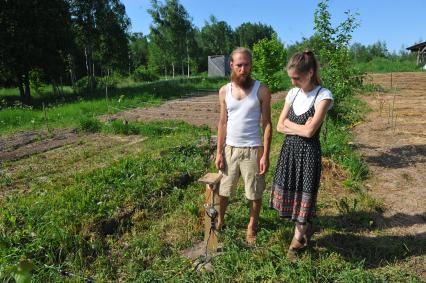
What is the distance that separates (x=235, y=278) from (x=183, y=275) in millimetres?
414

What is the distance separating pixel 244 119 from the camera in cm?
316

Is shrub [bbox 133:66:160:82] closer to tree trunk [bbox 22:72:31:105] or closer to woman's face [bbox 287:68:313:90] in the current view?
tree trunk [bbox 22:72:31:105]

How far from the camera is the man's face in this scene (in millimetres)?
3033

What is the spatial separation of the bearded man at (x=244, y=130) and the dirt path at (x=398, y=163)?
5.33ft

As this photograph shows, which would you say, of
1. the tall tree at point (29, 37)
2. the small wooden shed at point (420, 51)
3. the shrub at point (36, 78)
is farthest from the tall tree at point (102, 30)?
the small wooden shed at point (420, 51)

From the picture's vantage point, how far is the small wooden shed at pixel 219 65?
1638 inches

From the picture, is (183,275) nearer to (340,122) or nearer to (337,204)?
(337,204)

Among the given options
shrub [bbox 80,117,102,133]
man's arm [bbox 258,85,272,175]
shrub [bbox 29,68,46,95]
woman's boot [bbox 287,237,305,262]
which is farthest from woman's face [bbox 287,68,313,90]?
shrub [bbox 29,68,46,95]

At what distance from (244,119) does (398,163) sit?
3633 mm

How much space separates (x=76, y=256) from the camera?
3.35 metres

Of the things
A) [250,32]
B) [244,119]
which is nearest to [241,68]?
[244,119]

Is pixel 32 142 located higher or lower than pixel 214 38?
lower

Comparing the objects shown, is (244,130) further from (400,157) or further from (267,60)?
(267,60)

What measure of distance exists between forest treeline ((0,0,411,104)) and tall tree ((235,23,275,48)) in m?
33.5
